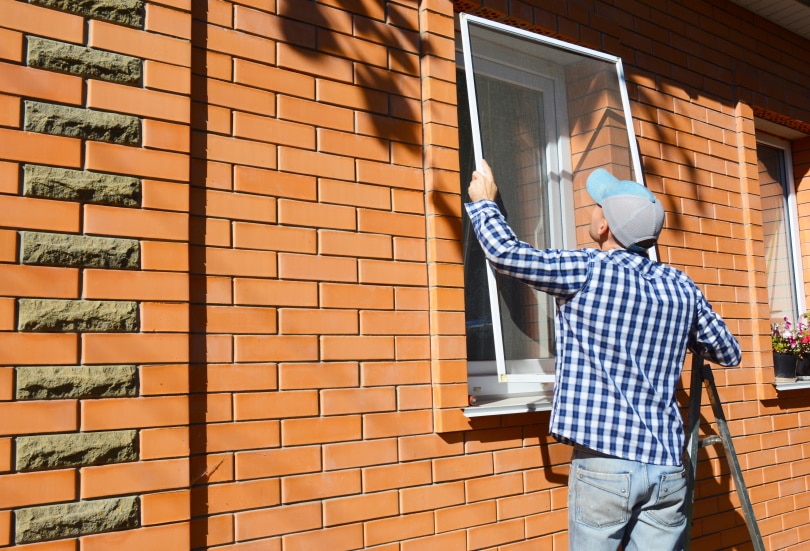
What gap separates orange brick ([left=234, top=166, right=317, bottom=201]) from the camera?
258 cm

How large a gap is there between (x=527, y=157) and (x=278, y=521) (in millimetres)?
1836

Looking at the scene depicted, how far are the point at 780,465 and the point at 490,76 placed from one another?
9.12 feet

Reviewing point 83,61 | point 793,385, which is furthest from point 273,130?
point 793,385

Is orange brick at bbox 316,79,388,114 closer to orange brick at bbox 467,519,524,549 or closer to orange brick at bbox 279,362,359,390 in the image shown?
orange brick at bbox 279,362,359,390

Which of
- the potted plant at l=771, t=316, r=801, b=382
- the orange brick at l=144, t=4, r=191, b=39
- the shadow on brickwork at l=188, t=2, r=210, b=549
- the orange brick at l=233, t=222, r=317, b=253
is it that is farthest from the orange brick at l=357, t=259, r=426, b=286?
the potted plant at l=771, t=316, r=801, b=382

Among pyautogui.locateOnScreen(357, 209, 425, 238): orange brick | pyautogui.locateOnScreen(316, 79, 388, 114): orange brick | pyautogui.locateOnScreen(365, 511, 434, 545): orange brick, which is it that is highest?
pyautogui.locateOnScreen(316, 79, 388, 114): orange brick

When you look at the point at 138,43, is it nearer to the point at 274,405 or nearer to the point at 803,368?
the point at 274,405

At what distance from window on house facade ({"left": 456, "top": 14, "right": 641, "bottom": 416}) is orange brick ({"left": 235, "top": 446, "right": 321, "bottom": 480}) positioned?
66cm

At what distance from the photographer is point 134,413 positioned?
2.21 meters

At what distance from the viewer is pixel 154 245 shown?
230 centimetres

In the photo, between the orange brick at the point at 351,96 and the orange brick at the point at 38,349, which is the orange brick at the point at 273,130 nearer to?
the orange brick at the point at 351,96

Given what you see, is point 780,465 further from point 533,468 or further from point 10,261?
point 10,261

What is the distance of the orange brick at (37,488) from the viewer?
2.00 m

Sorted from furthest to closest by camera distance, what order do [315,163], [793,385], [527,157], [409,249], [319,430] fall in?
[793,385]
[527,157]
[409,249]
[315,163]
[319,430]
